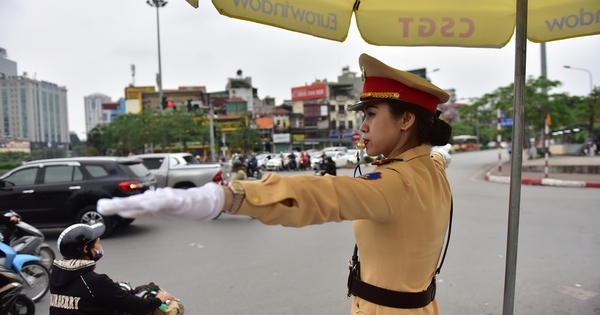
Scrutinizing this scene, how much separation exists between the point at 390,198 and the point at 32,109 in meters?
8.11

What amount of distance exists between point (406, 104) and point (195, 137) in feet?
132

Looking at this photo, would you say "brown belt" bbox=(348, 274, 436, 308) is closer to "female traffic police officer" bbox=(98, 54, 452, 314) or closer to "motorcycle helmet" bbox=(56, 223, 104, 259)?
"female traffic police officer" bbox=(98, 54, 452, 314)

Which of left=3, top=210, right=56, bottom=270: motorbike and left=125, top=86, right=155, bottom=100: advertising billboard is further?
left=125, top=86, right=155, bottom=100: advertising billboard

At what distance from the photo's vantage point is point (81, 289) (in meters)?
2.25

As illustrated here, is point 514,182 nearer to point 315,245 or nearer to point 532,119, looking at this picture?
point 315,245

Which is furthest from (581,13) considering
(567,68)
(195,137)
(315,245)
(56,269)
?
(195,137)

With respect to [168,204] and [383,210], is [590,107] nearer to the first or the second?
[383,210]

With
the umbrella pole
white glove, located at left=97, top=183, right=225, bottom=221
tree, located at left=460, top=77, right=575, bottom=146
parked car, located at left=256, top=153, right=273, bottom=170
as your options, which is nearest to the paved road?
the umbrella pole

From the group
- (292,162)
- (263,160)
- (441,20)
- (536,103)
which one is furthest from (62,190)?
(536,103)

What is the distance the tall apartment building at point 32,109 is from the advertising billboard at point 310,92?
4832cm

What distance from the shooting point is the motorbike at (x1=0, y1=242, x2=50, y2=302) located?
3682 millimetres

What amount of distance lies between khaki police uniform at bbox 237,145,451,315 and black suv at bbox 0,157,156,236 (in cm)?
652

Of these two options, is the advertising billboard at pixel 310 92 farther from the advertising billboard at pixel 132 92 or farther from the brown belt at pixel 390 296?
the brown belt at pixel 390 296

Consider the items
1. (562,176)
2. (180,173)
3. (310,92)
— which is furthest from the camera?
(310,92)
